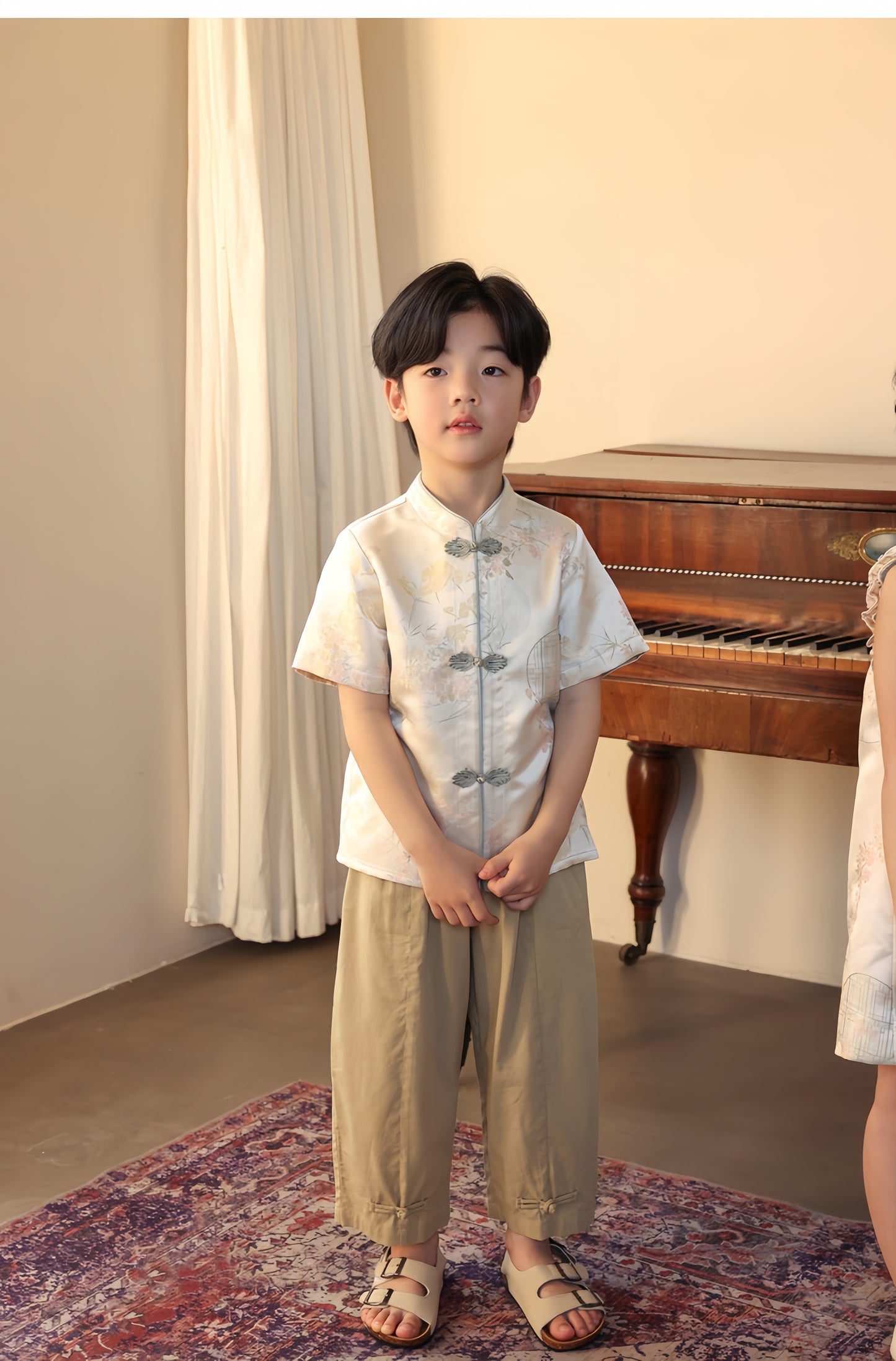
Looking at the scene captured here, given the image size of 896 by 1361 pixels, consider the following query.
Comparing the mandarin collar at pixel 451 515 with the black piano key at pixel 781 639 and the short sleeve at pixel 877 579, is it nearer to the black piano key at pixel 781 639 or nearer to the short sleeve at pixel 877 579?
the short sleeve at pixel 877 579

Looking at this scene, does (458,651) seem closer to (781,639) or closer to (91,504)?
(781,639)

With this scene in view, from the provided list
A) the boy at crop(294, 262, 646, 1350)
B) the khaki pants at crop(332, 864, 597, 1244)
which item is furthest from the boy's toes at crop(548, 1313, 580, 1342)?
the khaki pants at crop(332, 864, 597, 1244)

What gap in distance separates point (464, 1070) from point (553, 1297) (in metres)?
0.85

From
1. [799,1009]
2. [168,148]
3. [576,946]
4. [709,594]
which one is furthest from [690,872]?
[168,148]

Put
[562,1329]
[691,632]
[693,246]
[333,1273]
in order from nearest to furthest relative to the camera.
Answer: [562,1329], [333,1273], [691,632], [693,246]

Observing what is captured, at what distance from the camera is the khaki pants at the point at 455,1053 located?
1734mm

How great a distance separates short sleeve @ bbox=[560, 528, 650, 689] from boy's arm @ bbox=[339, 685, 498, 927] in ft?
0.77

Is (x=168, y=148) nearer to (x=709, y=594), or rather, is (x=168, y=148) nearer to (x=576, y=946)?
(x=709, y=594)

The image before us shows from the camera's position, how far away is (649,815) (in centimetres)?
308

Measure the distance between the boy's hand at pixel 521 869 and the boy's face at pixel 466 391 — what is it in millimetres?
464

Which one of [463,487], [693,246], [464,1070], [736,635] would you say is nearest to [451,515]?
[463,487]

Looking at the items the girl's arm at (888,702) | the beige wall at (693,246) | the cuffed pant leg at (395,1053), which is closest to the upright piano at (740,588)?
the beige wall at (693,246)

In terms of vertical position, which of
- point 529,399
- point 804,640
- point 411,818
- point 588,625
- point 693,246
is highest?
point 693,246

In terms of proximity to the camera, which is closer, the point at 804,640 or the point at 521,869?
the point at 521,869
